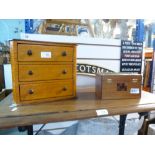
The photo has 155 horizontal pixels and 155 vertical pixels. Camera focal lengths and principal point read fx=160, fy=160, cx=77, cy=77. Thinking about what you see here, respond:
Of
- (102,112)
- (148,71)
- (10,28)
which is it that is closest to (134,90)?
(102,112)

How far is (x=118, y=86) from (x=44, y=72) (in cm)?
51

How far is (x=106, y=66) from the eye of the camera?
173 centimetres

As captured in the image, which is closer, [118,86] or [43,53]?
[43,53]

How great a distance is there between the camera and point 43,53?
986 millimetres

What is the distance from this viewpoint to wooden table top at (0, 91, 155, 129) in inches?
30.5

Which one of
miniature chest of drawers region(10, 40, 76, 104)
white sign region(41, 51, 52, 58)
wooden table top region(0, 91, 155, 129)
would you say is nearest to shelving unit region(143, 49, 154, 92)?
wooden table top region(0, 91, 155, 129)

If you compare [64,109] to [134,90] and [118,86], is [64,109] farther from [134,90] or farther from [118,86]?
Result: [134,90]

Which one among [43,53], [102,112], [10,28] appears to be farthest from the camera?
[10,28]

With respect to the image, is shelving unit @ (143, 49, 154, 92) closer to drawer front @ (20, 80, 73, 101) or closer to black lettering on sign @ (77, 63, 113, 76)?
black lettering on sign @ (77, 63, 113, 76)

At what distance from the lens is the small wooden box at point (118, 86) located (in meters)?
1.07

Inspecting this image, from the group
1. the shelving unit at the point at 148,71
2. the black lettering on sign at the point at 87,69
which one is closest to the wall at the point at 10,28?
the black lettering on sign at the point at 87,69

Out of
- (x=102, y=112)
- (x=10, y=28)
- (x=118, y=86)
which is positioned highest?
(x=10, y=28)
